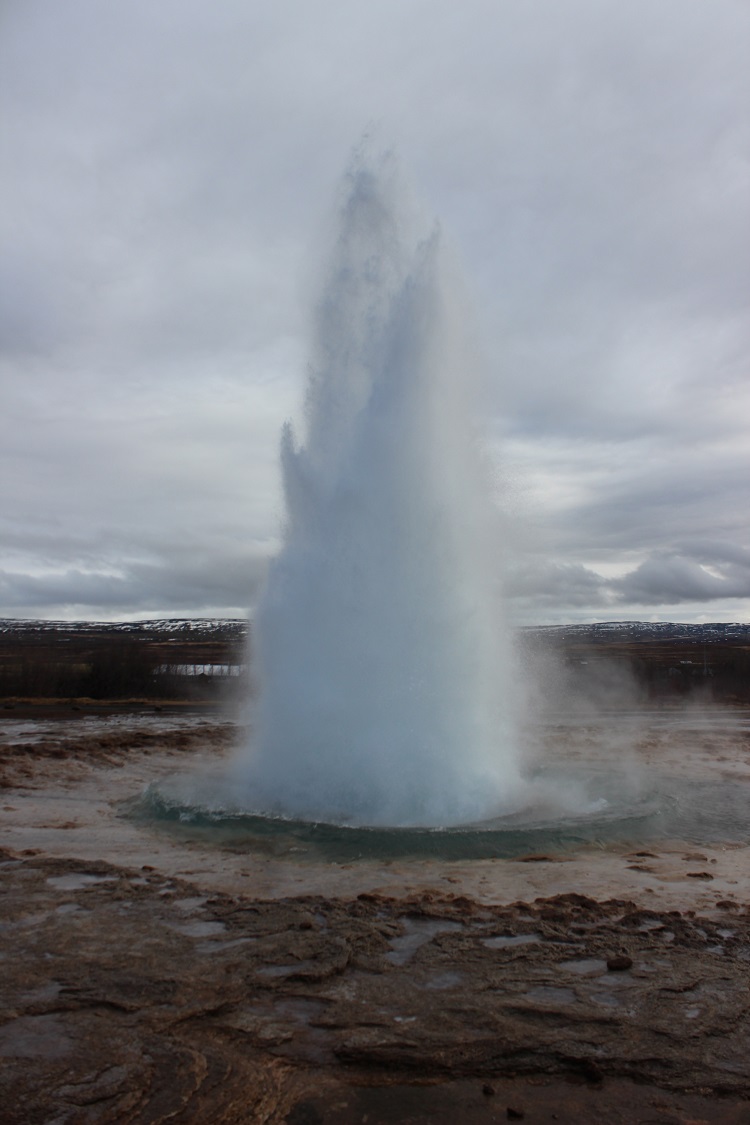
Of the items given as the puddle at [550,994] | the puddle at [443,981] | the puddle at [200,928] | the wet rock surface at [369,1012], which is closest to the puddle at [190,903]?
the wet rock surface at [369,1012]

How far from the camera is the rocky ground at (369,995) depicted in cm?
339

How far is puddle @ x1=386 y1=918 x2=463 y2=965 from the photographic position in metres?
5.13

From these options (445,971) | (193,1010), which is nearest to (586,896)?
(445,971)

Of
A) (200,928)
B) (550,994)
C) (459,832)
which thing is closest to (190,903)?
(200,928)

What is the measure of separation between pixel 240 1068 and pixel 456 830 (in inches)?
230

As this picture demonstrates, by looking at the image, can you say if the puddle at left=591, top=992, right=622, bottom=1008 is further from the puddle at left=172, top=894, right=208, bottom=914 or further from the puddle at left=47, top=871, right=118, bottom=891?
the puddle at left=47, top=871, right=118, bottom=891

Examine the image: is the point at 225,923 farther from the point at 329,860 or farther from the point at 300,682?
the point at 300,682

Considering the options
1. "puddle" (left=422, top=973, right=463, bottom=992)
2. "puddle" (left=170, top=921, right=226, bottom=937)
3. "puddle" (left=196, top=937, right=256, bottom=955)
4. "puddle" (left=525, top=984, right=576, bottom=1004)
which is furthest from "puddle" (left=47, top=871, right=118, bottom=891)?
"puddle" (left=525, top=984, right=576, bottom=1004)

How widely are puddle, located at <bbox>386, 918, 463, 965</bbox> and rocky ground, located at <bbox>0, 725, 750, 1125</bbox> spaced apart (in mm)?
36

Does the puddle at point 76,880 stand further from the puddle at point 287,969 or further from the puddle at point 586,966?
the puddle at point 586,966

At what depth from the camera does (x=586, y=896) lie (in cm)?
654

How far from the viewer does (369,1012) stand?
4.19 m

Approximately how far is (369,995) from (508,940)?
56.7 inches

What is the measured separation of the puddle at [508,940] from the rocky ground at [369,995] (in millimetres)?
21
